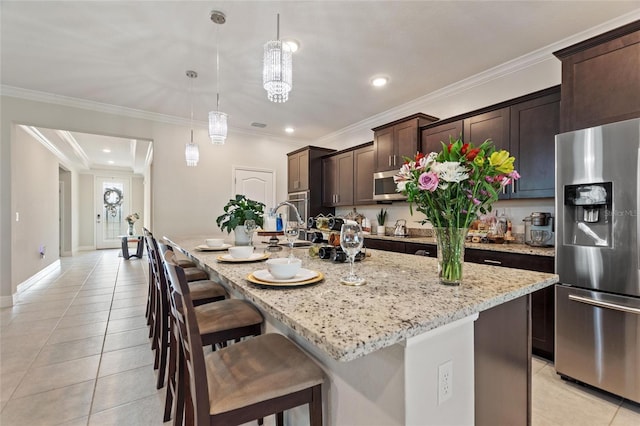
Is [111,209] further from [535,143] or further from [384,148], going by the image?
[535,143]

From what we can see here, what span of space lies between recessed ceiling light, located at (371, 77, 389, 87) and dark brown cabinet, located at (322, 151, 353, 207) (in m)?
1.37

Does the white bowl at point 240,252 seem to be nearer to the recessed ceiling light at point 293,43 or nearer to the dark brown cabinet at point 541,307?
the recessed ceiling light at point 293,43

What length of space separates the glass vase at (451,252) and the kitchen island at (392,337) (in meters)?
0.05

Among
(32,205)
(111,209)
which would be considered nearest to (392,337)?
(32,205)

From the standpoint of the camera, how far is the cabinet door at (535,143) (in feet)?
8.10

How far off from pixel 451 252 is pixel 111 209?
452 inches

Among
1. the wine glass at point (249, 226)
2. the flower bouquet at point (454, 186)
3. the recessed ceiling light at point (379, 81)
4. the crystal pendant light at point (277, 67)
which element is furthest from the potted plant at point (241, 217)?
the recessed ceiling light at point (379, 81)

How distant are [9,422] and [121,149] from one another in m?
6.65

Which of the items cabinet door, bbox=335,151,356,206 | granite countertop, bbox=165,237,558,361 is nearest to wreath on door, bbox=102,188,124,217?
cabinet door, bbox=335,151,356,206

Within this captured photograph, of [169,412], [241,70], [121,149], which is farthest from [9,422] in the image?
[121,149]

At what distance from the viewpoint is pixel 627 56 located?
72.9 inches

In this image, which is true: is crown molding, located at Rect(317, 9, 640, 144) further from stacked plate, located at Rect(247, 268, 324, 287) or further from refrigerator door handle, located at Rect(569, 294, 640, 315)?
stacked plate, located at Rect(247, 268, 324, 287)

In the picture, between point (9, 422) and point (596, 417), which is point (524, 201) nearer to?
point (596, 417)

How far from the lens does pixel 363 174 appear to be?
4465mm
